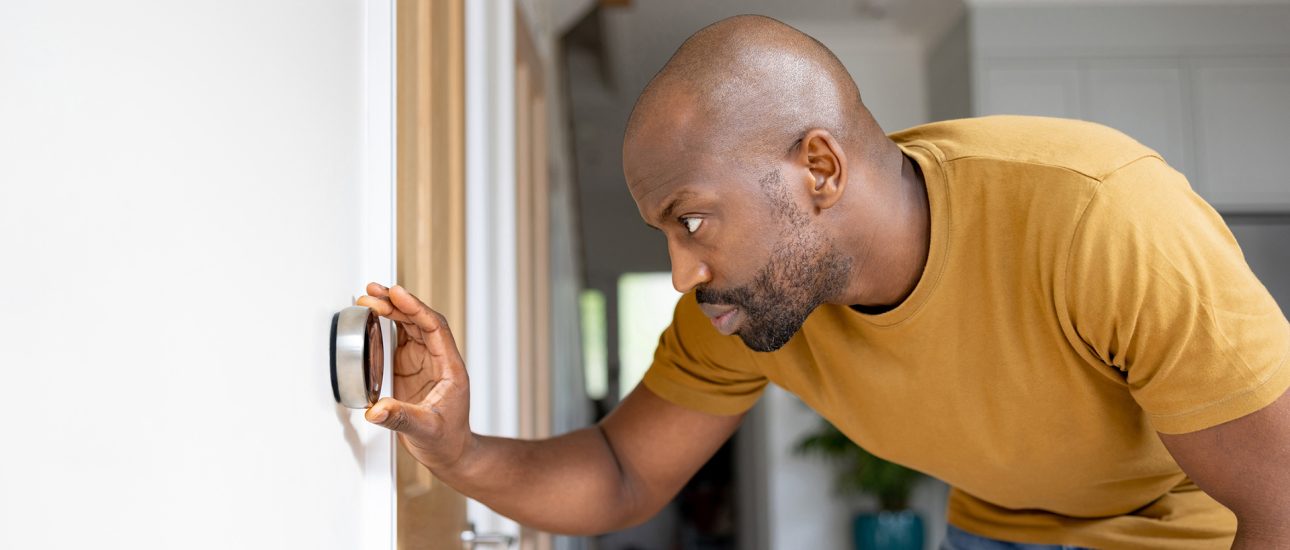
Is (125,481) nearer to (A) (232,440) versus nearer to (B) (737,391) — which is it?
(A) (232,440)

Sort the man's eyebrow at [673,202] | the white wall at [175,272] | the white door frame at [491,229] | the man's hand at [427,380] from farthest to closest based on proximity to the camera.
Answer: the white door frame at [491,229], the man's eyebrow at [673,202], the man's hand at [427,380], the white wall at [175,272]

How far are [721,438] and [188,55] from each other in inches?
41.2

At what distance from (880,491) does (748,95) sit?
3.68 meters

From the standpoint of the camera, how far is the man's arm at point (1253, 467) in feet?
3.15

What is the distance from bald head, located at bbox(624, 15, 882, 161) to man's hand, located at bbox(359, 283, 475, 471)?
298 millimetres

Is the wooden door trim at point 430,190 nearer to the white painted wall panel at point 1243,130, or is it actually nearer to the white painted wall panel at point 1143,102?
the white painted wall panel at point 1143,102

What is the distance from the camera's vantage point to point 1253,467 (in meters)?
0.98

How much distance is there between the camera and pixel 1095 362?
1.13 metres

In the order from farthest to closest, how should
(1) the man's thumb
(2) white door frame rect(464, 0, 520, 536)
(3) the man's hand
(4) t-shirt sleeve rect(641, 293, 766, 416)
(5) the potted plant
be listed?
(5) the potted plant, (2) white door frame rect(464, 0, 520, 536), (4) t-shirt sleeve rect(641, 293, 766, 416), (3) the man's hand, (1) the man's thumb

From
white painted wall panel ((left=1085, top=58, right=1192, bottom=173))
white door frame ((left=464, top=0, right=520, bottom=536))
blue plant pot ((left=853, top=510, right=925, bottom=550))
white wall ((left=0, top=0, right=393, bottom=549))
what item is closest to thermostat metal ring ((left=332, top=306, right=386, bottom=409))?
white wall ((left=0, top=0, right=393, bottom=549))

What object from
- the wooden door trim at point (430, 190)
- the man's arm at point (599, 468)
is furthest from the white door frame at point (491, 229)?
the man's arm at point (599, 468)

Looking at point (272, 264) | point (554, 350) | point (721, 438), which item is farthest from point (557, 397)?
point (272, 264)

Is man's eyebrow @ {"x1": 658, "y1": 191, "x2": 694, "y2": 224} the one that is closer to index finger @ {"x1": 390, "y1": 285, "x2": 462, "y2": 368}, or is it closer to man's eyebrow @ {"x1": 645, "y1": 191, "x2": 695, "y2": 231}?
man's eyebrow @ {"x1": 645, "y1": 191, "x2": 695, "y2": 231}

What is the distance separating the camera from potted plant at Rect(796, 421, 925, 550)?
446 cm
